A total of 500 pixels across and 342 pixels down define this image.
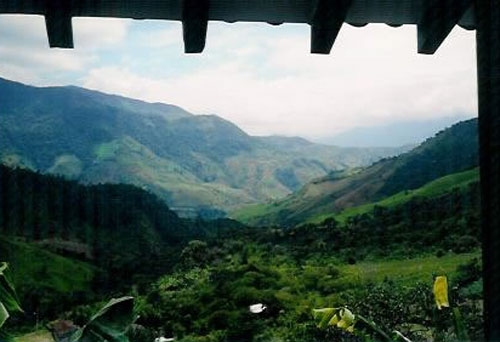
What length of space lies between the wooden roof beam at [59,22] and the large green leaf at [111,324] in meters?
0.52

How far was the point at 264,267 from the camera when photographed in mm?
28516

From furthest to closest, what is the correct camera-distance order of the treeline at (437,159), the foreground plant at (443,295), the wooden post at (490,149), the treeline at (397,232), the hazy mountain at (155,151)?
1. the hazy mountain at (155,151)
2. the treeline at (437,159)
3. the treeline at (397,232)
4. the foreground plant at (443,295)
5. the wooden post at (490,149)

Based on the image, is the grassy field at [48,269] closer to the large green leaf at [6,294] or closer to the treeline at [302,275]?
the treeline at [302,275]

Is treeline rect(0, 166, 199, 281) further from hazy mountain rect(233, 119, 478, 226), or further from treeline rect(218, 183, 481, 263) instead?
hazy mountain rect(233, 119, 478, 226)

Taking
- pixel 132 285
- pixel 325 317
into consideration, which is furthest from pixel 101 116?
pixel 325 317

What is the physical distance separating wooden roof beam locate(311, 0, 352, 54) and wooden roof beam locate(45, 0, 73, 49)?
1.53ft

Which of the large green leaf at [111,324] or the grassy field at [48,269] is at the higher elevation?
the large green leaf at [111,324]

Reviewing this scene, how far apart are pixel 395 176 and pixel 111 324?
45.5 metres

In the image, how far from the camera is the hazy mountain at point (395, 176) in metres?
40.4

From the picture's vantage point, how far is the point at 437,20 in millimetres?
1585

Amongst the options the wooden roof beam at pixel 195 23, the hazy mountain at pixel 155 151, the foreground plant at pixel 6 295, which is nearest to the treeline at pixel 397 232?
the wooden roof beam at pixel 195 23

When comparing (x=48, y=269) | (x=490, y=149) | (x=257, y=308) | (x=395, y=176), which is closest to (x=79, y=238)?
(x=48, y=269)

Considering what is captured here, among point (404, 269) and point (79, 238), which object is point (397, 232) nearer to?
point (404, 269)

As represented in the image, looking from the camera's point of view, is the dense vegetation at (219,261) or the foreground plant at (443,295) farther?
the dense vegetation at (219,261)
